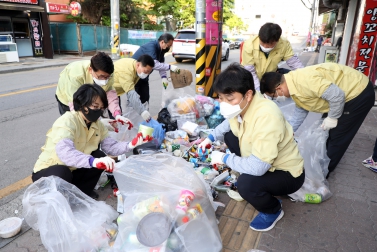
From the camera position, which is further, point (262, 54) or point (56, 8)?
point (56, 8)

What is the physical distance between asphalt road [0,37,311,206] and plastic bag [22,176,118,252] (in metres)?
0.87

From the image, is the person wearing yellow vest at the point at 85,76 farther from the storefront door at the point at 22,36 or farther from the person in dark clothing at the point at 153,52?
the storefront door at the point at 22,36

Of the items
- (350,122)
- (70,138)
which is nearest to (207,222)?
(70,138)

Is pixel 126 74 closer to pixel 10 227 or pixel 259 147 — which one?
pixel 10 227

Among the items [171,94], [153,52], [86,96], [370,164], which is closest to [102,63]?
[86,96]

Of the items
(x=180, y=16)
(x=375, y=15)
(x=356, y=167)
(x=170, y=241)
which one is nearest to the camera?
(x=170, y=241)

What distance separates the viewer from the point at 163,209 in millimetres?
1819

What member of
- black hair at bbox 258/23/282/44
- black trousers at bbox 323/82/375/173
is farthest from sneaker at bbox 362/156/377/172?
black hair at bbox 258/23/282/44

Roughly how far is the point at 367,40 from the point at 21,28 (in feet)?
45.2

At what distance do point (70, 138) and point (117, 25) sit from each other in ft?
40.6

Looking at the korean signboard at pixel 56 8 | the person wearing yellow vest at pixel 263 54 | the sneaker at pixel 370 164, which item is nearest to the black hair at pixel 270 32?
the person wearing yellow vest at pixel 263 54

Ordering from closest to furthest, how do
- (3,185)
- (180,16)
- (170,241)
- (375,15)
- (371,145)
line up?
(170,241) < (3,185) < (371,145) < (375,15) < (180,16)

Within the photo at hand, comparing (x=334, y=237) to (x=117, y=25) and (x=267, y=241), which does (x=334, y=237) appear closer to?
(x=267, y=241)

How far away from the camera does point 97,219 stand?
6.29ft
